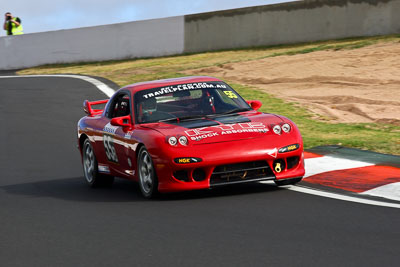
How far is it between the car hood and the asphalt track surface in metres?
0.58

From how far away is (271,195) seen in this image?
8.45 meters

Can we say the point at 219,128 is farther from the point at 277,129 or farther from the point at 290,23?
the point at 290,23

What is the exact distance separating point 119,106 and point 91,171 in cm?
90

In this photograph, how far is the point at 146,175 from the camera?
8789mm

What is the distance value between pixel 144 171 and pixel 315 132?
4.95m

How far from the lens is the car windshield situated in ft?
30.7

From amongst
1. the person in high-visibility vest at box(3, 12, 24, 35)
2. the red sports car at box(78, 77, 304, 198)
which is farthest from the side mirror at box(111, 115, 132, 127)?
the person in high-visibility vest at box(3, 12, 24, 35)

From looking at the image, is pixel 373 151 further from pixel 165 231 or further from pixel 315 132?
pixel 165 231

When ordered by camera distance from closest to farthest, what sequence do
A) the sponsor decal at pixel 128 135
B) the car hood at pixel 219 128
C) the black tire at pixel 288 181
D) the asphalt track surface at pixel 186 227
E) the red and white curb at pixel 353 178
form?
the asphalt track surface at pixel 186 227, the red and white curb at pixel 353 178, the car hood at pixel 219 128, the black tire at pixel 288 181, the sponsor decal at pixel 128 135

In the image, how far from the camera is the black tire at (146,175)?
336 inches

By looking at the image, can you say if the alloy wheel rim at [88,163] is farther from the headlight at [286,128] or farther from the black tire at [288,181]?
the headlight at [286,128]

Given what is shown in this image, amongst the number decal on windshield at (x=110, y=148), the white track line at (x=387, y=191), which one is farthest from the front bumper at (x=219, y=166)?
the number decal on windshield at (x=110, y=148)

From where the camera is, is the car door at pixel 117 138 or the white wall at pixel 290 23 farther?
the white wall at pixel 290 23

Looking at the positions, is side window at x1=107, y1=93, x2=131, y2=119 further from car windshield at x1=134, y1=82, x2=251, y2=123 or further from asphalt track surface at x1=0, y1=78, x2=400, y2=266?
asphalt track surface at x1=0, y1=78, x2=400, y2=266
